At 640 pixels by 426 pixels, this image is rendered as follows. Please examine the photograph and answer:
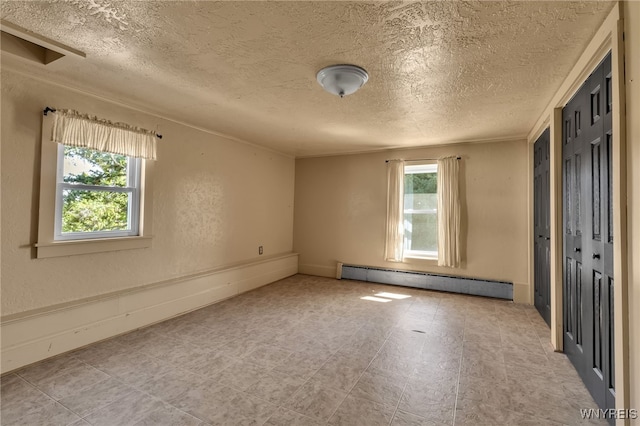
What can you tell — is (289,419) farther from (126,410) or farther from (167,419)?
(126,410)

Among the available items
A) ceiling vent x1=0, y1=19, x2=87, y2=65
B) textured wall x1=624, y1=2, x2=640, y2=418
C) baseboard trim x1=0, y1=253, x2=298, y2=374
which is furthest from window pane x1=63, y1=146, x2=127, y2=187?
textured wall x1=624, y1=2, x2=640, y2=418

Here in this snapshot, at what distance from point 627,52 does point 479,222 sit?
Answer: 3.16 meters

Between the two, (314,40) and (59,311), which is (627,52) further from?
(59,311)

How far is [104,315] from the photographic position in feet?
8.75

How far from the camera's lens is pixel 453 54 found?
1.90 m

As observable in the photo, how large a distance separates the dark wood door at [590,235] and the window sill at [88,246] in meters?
3.92

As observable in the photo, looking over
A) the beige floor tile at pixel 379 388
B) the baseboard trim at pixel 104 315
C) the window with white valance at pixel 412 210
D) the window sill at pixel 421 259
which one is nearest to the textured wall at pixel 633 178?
the beige floor tile at pixel 379 388

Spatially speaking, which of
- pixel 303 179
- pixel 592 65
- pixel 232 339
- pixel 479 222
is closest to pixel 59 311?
pixel 232 339

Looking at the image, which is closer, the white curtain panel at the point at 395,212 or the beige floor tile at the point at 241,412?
the beige floor tile at the point at 241,412

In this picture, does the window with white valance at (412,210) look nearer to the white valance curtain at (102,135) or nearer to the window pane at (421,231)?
the window pane at (421,231)

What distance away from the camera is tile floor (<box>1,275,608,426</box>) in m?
1.72

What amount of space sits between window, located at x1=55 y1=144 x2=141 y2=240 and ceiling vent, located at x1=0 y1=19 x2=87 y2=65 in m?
0.73

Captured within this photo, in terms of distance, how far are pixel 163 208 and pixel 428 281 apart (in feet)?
13.3

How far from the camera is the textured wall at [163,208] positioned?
2.20m
